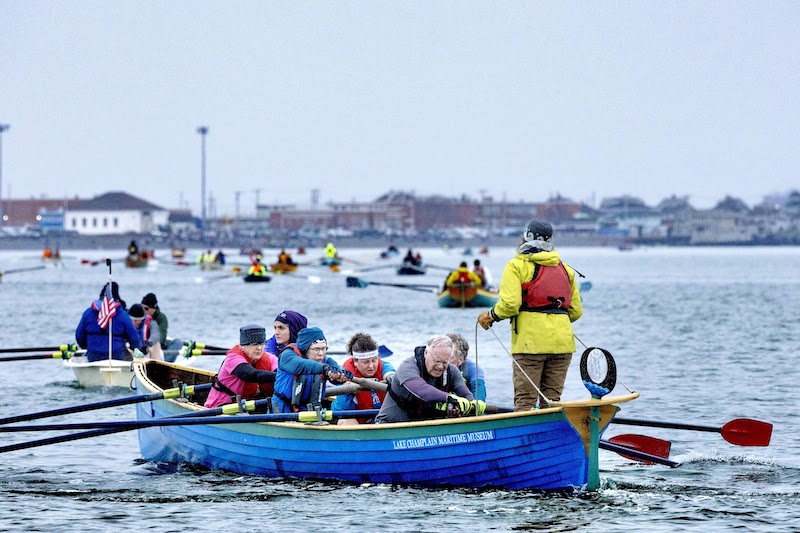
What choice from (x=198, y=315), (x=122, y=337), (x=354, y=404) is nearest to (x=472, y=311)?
(x=198, y=315)

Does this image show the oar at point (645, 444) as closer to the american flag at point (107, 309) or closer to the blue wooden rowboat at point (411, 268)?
the american flag at point (107, 309)

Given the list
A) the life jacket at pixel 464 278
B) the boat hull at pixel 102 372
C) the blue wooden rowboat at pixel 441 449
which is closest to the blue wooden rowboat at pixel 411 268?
the life jacket at pixel 464 278

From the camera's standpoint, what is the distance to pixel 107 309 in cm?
2195

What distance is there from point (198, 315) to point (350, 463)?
36.9 meters

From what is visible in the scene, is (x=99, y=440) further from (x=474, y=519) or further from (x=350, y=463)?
(x=474, y=519)

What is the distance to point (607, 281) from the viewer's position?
9131cm

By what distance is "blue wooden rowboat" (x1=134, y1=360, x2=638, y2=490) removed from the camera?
498 inches

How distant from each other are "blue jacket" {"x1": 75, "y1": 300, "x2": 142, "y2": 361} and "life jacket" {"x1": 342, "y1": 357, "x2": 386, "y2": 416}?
28.9 feet

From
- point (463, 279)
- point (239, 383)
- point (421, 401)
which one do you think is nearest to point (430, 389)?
point (421, 401)

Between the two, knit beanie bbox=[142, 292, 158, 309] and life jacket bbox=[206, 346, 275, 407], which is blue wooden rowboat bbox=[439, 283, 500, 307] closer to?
knit beanie bbox=[142, 292, 158, 309]

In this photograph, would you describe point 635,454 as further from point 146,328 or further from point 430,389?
point 146,328

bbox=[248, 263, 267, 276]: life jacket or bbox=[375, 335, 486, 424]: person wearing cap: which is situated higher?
bbox=[375, 335, 486, 424]: person wearing cap

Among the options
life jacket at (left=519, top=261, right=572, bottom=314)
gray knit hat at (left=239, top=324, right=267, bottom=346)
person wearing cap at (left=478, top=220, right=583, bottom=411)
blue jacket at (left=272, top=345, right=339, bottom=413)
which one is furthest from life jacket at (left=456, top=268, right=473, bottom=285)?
life jacket at (left=519, top=261, right=572, bottom=314)

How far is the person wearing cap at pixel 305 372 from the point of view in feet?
46.5
